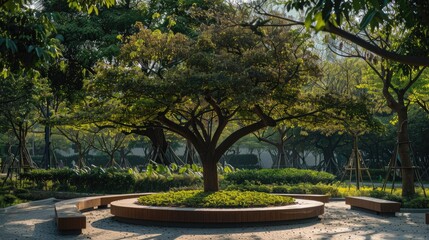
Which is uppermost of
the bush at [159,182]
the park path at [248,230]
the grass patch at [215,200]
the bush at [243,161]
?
the bush at [243,161]

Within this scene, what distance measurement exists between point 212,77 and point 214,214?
10.8 ft

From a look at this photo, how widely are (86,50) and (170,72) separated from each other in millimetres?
10601

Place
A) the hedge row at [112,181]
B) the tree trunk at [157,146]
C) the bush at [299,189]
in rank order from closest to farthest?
the bush at [299,189] < the hedge row at [112,181] < the tree trunk at [157,146]

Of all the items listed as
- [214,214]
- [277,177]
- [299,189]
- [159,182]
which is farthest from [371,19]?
[277,177]

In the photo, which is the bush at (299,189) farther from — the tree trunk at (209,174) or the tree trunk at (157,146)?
the tree trunk at (209,174)

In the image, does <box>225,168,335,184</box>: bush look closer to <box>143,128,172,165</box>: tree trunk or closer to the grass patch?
<box>143,128,172,165</box>: tree trunk

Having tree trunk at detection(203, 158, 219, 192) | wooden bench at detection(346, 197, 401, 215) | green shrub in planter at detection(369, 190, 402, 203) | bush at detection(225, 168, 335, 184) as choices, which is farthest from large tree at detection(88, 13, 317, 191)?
bush at detection(225, 168, 335, 184)

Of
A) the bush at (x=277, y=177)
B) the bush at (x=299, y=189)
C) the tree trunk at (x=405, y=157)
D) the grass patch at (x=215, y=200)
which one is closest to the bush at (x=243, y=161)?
the bush at (x=277, y=177)

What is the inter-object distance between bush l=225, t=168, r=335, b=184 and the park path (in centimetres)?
958

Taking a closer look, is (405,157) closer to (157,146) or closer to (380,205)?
(380,205)

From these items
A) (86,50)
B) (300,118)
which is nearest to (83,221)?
(300,118)

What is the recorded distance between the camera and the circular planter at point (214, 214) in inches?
540

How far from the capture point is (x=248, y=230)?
13.4 metres

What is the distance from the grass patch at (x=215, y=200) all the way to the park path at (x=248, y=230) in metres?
0.95
